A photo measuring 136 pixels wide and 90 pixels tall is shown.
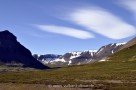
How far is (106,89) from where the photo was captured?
66.2m

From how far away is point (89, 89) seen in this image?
67062 mm

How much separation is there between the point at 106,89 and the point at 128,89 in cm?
430

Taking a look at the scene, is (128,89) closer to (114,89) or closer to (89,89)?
Result: (114,89)

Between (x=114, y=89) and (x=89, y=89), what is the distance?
4.69m

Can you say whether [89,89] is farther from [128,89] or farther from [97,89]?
[128,89]

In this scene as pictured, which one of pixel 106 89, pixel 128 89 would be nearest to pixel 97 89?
pixel 106 89

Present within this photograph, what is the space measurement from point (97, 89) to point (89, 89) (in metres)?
1.79

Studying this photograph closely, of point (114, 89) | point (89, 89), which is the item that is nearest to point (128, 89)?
point (114, 89)

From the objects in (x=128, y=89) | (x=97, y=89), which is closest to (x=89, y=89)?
(x=97, y=89)

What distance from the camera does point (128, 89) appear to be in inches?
2517

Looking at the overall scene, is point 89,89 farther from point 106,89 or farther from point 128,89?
point 128,89

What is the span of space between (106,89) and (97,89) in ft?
5.53

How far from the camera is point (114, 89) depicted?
65562 millimetres

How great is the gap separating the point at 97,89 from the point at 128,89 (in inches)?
224
